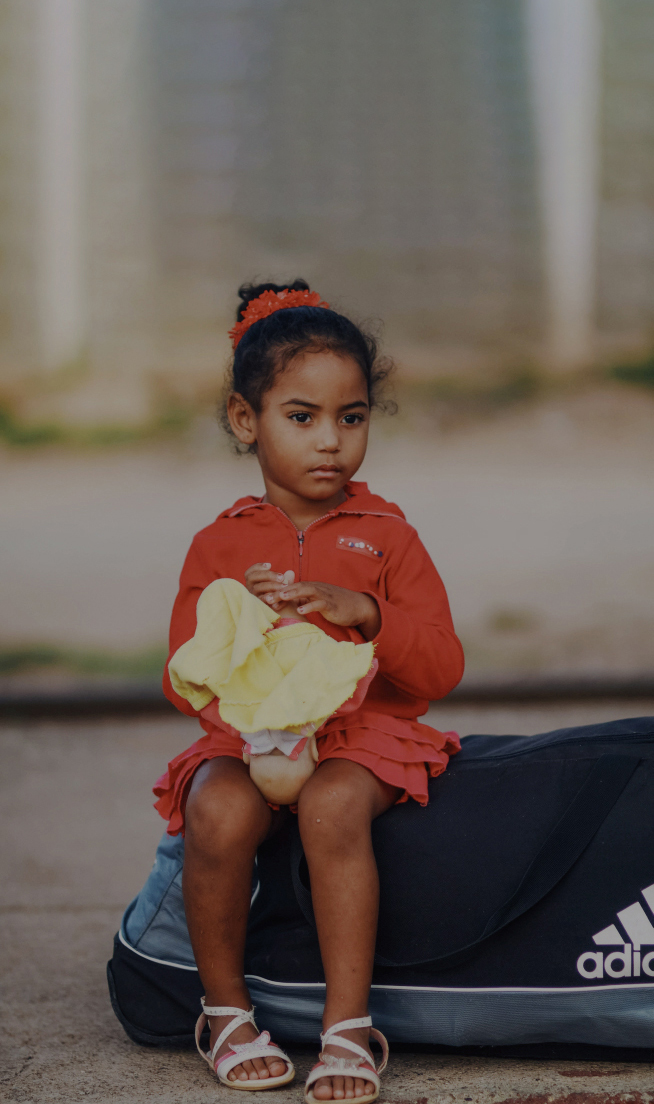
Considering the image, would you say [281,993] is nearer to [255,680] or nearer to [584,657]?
[255,680]

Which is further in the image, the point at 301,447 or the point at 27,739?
the point at 27,739

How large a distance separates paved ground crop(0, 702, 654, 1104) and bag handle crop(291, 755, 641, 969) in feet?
0.69

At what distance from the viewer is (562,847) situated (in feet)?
5.41

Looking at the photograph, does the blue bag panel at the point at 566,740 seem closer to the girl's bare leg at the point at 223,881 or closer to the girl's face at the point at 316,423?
the girl's bare leg at the point at 223,881

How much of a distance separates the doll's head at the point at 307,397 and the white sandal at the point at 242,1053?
2.85ft

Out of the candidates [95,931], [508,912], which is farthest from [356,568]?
[95,931]

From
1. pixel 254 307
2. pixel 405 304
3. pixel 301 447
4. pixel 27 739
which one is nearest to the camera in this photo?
pixel 301 447

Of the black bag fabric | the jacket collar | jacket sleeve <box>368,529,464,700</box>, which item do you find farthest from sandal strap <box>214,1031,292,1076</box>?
the jacket collar

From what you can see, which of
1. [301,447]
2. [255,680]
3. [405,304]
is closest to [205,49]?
[405,304]

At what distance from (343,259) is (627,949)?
141 inches

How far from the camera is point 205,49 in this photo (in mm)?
4590

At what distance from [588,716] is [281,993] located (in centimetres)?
237

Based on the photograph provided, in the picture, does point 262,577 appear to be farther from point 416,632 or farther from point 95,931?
point 95,931

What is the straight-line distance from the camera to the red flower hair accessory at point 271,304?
2.08 metres
